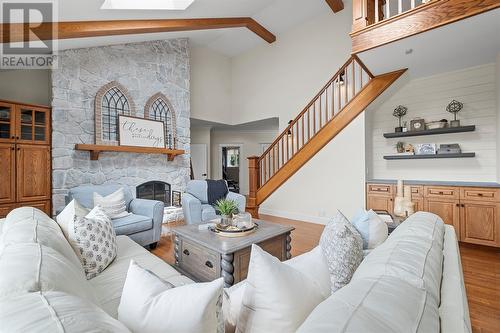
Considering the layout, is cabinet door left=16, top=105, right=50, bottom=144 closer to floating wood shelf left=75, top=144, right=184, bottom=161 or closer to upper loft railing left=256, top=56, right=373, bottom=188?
floating wood shelf left=75, top=144, right=184, bottom=161

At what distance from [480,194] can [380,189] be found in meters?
1.18

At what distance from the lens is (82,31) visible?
3197 millimetres

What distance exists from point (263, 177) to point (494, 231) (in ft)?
12.5

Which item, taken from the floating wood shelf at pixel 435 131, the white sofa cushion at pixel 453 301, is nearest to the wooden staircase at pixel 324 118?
the floating wood shelf at pixel 435 131

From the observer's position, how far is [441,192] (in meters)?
3.41

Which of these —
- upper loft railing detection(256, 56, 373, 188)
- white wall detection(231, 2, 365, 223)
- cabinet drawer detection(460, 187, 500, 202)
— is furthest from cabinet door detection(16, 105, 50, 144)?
cabinet drawer detection(460, 187, 500, 202)

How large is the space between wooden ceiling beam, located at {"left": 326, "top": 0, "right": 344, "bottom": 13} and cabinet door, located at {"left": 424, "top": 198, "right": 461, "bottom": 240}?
398 cm

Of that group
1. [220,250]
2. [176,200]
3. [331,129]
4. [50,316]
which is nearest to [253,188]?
[176,200]

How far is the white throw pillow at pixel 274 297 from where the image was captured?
72 cm

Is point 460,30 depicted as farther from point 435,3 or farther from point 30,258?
point 30,258

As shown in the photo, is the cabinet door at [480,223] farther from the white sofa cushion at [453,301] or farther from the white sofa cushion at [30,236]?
the white sofa cushion at [30,236]

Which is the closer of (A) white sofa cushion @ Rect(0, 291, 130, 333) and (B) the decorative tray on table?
(A) white sofa cushion @ Rect(0, 291, 130, 333)

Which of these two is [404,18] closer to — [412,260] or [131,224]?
[412,260]

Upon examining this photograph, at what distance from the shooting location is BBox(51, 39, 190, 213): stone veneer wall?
374 cm
